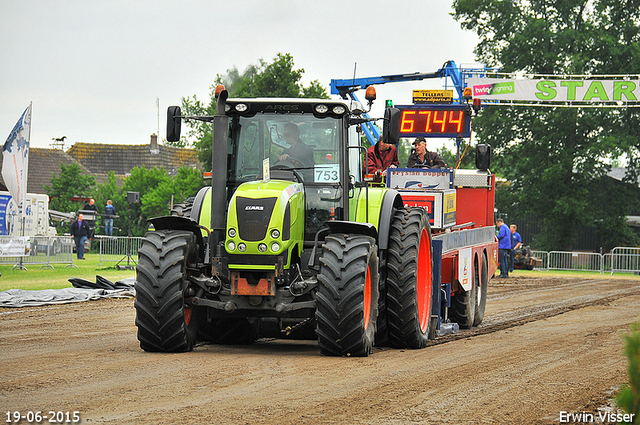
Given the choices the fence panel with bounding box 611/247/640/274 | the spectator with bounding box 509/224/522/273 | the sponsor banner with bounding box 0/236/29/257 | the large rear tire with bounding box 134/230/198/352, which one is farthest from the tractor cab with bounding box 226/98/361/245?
the fence panel with bounding box 611/247/640/274

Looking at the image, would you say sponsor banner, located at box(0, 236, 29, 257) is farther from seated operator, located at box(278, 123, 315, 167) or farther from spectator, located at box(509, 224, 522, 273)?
spectator, located at box(509, 224, 522, 273)

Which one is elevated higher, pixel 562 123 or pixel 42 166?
pixel 562 123

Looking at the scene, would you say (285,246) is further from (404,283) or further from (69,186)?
(69,186)

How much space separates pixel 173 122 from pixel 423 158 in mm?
5436

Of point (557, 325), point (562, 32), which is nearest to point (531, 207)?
point (562, 32)

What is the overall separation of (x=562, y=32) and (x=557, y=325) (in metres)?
33.2

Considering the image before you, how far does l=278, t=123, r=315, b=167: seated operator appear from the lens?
372 inches

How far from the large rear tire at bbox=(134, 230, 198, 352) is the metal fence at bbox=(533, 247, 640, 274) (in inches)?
1048

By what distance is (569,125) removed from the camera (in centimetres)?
4400

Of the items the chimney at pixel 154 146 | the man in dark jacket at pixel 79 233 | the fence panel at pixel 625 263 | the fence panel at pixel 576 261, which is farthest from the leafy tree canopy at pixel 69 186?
the fence panel at pixel 625 263

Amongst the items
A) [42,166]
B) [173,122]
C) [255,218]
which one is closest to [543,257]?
[173,122]

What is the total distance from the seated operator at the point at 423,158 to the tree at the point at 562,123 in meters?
30.5

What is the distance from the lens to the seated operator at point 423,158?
13586 millimetres

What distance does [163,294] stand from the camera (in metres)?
8.59
